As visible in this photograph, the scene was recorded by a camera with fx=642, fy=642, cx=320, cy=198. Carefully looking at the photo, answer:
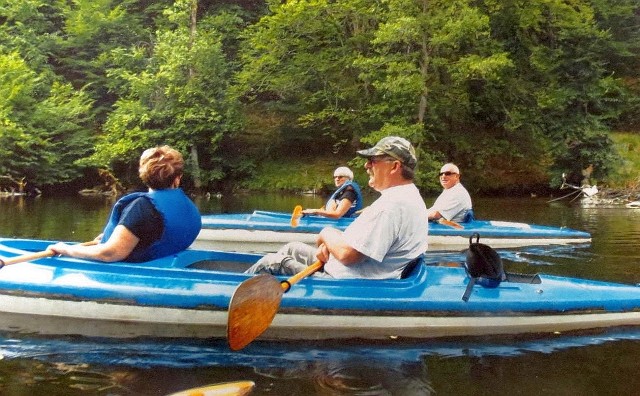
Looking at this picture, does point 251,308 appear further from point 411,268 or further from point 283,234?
point 283,234

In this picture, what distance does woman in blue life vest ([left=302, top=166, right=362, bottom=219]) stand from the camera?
898cm

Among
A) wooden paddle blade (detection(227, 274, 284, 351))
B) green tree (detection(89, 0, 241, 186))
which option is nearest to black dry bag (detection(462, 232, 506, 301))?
wooden paddle blade (detection(227, 274, 284, 351))

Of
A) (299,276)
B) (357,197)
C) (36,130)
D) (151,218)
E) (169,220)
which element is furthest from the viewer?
(36,130)

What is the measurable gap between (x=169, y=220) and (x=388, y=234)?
5.14 feet

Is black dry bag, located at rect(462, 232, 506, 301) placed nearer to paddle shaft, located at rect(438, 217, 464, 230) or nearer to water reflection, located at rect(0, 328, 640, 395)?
water reflection, located at rect(0, 328, 640, 395)

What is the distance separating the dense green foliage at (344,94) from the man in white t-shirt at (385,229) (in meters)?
16.0

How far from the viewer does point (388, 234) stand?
407 cm

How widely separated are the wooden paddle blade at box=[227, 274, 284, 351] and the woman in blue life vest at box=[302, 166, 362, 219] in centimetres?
494

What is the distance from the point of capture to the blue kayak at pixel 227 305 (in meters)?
4.32

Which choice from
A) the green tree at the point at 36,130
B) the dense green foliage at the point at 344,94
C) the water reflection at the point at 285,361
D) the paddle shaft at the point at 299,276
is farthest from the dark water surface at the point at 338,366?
the green tree at the point at 36,130

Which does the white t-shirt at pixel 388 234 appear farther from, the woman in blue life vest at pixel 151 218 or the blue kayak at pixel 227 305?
the woman in blue life vest at pixel 151 218

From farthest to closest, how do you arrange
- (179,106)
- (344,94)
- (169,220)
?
(179,106) → (344,94) → (169,220)

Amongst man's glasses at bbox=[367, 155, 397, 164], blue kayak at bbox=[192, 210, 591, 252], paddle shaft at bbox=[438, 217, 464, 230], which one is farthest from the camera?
paddle shaft at bbox=[438, 217, 464, 230]

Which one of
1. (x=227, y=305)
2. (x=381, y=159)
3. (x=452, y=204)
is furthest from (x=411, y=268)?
(x=452, y=204)
